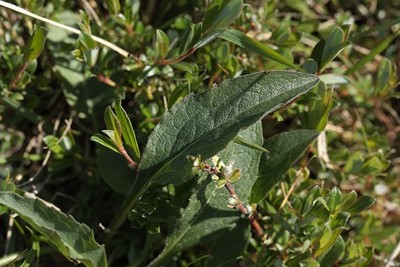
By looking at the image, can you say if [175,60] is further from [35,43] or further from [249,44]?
[35,43]

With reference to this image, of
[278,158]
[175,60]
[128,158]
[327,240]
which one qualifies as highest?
[175,60]

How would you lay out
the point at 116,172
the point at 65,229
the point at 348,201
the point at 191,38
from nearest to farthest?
the point at 65,229 → the point at 348,201 → the point at 191,38 → the point at 116,172

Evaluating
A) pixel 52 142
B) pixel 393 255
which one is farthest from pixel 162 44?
pixel 393 255

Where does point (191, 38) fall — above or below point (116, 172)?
above

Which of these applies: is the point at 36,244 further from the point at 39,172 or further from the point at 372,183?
the point at 372,183


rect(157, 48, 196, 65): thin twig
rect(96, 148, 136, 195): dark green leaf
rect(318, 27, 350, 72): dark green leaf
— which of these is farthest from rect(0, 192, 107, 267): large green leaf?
rect(318, 27, 350, 72): dark green leaf

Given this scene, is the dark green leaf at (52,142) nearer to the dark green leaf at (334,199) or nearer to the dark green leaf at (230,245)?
the dark green leaf at (230,245)

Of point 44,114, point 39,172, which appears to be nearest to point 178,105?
point 39,172

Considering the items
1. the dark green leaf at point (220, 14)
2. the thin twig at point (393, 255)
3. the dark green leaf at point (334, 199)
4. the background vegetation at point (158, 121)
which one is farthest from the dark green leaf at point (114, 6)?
the thin twig at point (393, 255)
